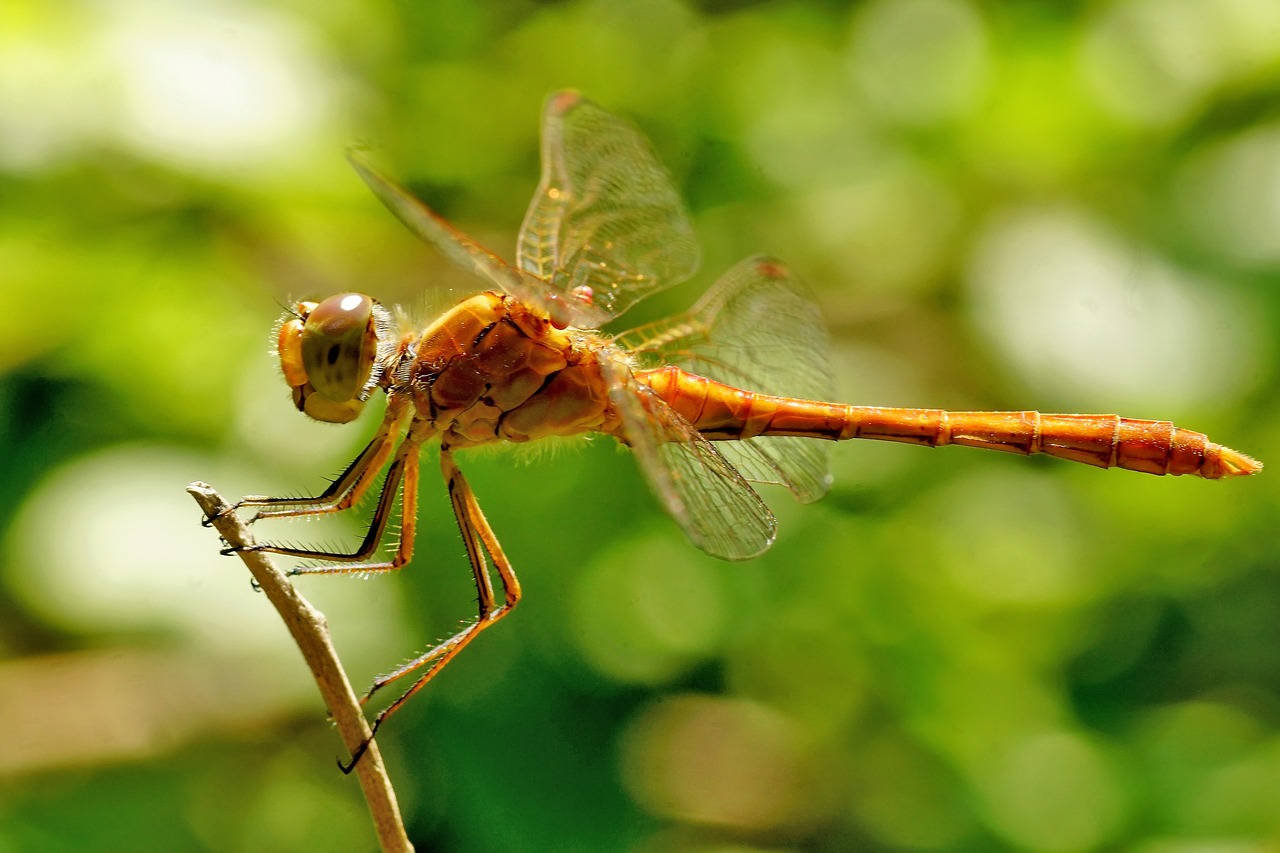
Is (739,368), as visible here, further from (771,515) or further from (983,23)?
(983,23)

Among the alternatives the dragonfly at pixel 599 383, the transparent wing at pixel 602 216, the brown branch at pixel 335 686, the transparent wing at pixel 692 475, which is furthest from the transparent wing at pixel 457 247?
the brown branch at pixel 335 686

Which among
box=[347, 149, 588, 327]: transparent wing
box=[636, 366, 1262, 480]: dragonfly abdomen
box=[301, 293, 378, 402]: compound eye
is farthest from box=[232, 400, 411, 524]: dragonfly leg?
box=[636, 366, 1262, 480]: dragonfly abdomen

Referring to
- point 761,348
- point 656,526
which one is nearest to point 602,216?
point 761,348

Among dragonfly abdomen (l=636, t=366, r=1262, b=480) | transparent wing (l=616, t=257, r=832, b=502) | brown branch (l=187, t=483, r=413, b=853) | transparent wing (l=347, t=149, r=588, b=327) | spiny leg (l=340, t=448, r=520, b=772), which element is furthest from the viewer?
transparent wing (l=616, t=257, r=832, b=502)

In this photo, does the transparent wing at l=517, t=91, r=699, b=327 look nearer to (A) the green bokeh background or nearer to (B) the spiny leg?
(A) the green bokeh background

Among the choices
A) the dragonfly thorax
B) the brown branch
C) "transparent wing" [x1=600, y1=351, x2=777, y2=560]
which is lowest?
the brown branch
